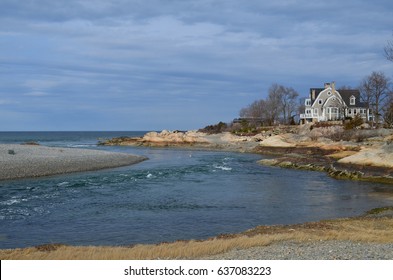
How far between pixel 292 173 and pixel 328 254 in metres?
31.2

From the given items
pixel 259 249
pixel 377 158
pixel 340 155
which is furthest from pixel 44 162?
pixel 259 249

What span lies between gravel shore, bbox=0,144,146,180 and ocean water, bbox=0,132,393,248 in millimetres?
2307

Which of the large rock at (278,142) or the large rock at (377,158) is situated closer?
the large rock at (377,158)

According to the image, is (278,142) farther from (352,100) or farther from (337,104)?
(352,100)

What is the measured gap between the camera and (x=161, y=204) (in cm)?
2539

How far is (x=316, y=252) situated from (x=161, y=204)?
1414 cm

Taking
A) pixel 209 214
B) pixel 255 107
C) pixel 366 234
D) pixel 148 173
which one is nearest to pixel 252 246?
pixel 366 234

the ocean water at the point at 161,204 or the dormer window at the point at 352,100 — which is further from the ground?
the dormer window at the point at 352,100

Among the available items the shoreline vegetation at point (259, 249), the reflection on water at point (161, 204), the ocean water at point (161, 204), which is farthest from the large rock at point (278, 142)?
the shoreline vegetation at point (259, 249)

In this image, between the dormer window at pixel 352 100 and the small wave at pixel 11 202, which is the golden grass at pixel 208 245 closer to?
the small wave at pixel 11 202

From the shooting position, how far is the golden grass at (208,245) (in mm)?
12453

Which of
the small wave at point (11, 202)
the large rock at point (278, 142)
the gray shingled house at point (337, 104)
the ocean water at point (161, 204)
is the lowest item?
the ocean water at point (161, 204)

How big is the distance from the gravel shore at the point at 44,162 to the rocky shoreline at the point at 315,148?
701 inches

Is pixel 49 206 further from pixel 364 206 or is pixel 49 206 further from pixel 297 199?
pixel 364 206
